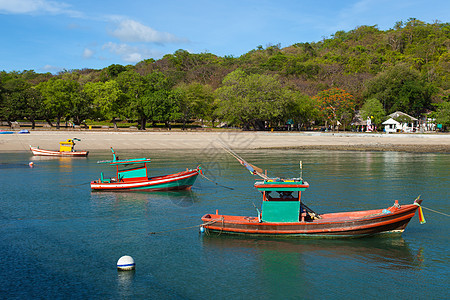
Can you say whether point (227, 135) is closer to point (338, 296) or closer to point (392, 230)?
point (392, 230)

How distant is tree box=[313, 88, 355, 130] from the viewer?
101188 mm

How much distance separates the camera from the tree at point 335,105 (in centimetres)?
10119

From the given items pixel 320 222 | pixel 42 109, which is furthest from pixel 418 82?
pixel 320 222

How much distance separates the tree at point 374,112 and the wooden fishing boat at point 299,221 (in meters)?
87.7

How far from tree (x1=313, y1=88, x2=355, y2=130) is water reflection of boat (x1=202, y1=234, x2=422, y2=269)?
277 feet

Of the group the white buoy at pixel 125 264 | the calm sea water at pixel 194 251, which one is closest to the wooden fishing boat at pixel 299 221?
the calm sea water at pixel 194 251

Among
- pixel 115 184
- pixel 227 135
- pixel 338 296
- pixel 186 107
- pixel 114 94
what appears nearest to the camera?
pixel 338 296

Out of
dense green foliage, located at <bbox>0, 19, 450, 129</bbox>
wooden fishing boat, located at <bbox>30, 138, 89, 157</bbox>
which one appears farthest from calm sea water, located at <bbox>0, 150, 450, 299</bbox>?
dense green foliage, located at <bbox>0, 19, 450, 129</bbox>

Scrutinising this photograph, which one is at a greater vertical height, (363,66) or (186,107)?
(363,66)

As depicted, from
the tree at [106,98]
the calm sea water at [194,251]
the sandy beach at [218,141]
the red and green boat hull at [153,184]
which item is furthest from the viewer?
the tree at [106,98]

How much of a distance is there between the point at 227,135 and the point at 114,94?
32684 millimetres

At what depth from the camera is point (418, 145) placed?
71.2 meters

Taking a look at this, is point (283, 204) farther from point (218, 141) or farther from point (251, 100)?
point (251, 100)

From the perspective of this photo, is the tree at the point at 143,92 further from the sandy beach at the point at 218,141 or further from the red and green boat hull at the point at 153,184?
the red and green boat hull at the point at 153,184
